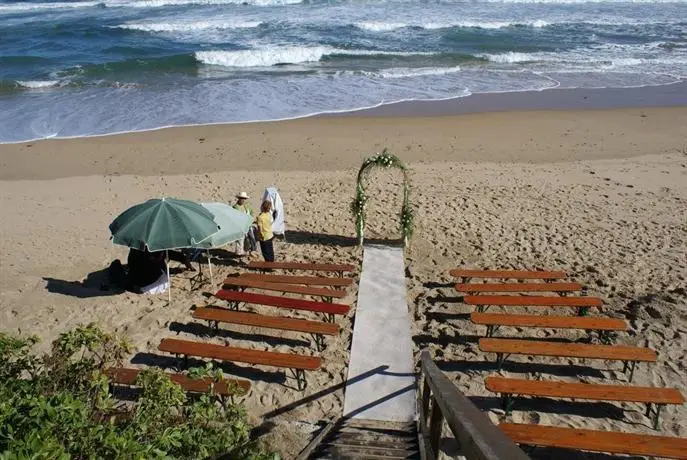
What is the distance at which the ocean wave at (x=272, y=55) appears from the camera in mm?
31547

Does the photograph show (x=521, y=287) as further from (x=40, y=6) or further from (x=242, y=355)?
(x=40, y=6)

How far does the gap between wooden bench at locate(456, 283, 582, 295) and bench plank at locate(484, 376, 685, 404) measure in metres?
2.54

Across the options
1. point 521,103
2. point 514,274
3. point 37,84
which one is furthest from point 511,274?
point 37,84

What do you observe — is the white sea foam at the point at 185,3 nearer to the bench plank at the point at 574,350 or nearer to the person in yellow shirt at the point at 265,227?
the person in yellow shirt at the point at 265,227

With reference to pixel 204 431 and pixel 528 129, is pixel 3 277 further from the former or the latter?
pixel 528 129

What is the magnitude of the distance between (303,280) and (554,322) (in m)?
3.99

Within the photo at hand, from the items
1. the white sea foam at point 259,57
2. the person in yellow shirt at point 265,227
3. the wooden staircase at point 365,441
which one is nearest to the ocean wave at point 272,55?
the white sea foam at point 259,57

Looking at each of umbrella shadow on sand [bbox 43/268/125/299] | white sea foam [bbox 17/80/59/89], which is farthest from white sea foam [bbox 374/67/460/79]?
umbrella shadow on sand [bbox 43/268/125/299]

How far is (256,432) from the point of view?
6.17 m

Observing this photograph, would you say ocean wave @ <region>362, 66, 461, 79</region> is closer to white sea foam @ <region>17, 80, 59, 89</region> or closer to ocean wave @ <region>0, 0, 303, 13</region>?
white sea foam @ <region>17, 80, 59, 89</region>

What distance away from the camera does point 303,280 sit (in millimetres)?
9273

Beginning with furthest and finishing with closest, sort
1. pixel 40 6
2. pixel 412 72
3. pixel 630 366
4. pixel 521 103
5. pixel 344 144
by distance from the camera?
pixel 40 6, pixel 412 72, pixel 521 103, pixel 344 144, pixel 630 366

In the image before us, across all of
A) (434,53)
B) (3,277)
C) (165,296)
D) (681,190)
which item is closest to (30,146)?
(3,277)

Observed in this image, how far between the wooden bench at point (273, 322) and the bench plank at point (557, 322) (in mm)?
2125
